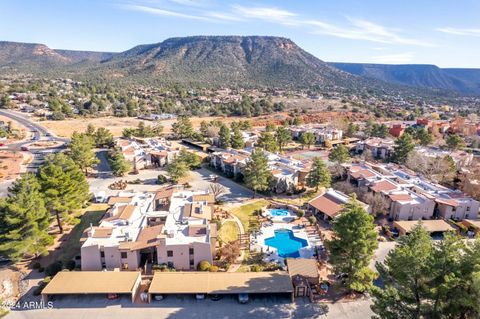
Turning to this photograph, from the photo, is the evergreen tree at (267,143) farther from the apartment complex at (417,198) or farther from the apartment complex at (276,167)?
the apartment complex at (417,198)

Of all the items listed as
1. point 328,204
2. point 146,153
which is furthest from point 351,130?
point 146,153

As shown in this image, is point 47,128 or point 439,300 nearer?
point 439,300

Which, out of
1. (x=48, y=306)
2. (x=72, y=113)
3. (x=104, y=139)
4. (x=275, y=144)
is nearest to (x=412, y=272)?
(x=48, y=306)

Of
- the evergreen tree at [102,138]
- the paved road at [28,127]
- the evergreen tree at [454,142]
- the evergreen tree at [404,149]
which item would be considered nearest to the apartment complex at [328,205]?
the evergreen tree at [404,149]

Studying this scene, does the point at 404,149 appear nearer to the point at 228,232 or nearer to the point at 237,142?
the point at 237,142

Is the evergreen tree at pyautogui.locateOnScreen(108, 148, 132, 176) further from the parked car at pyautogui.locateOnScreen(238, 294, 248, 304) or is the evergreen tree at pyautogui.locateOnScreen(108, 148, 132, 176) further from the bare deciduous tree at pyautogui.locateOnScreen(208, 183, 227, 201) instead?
the parked car at pyautogui.locateOnScreen(238, 294, 248, 304)

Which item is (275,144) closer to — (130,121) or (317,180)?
(317,180)

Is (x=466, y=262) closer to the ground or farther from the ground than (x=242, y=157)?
farther from the ground
